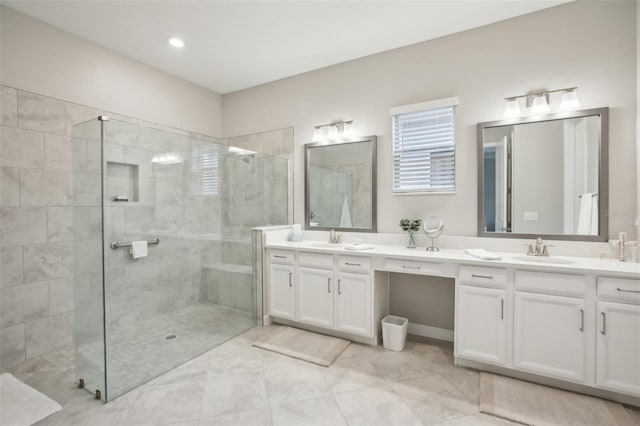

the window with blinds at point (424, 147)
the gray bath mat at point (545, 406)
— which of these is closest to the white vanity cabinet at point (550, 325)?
the gray bath mat at point (545, 406)

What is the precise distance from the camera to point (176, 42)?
292 centimetres

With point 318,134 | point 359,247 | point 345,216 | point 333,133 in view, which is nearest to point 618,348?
point 359,247

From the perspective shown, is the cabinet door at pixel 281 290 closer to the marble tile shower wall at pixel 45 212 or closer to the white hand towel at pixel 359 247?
the white hand towel at pixel 359 247

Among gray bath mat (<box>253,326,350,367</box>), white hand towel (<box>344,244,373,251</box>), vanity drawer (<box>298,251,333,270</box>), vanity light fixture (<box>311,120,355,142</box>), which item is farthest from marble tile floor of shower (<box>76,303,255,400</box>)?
vanity light fixture (<box>311,120,355,142</box>)

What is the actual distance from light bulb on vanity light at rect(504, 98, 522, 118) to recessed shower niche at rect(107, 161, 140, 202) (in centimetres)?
327

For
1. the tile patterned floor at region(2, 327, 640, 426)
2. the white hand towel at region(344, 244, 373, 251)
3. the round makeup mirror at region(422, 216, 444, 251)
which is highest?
the round makeup mirror at region(422, 216, 444, 251)

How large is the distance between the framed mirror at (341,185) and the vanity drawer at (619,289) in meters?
1.79

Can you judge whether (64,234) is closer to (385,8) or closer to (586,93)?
(385,8)

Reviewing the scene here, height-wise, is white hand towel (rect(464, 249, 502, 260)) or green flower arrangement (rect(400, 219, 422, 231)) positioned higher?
green flower arrangement (rect(400, 219, 422, 231))

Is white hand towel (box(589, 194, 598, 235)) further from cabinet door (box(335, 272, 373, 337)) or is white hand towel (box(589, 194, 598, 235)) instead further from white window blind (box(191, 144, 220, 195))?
white window blind (box(191, 144, 220, 195))

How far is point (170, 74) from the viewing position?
361 cm

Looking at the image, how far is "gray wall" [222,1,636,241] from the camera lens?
88.4 inches

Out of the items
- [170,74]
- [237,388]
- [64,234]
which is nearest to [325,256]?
[237,388]

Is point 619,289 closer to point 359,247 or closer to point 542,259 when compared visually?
point 542,259
